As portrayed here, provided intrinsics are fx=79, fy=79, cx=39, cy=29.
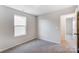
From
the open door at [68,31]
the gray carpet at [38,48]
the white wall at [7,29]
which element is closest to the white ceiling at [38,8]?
the white wall at [7,29]

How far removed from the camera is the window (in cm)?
161

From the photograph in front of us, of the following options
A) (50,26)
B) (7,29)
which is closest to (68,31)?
(50,26)

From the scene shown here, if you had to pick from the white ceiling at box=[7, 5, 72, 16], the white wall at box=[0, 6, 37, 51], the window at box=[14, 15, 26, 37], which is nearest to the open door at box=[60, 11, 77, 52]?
the white ceiling at box=[7, 5, 72, 16]

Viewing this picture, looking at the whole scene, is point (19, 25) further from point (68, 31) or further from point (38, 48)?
point (68, 31)

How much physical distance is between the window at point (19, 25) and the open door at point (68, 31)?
802 millimetres

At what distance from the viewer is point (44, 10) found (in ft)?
5.38

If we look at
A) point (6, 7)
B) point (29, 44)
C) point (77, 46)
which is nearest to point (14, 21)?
point (6, 7)

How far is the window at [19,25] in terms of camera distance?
1613 millimetres

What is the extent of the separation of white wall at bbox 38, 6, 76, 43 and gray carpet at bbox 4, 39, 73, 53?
4.8 inches

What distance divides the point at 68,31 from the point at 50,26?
1.26 feet

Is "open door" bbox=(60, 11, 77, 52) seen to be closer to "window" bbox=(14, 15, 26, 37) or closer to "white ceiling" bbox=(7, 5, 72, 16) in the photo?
"white ceiling" bbox=(7, 5, 72, 16)

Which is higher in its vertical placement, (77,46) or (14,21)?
(14,21)

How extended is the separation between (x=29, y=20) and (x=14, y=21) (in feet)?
1.05
